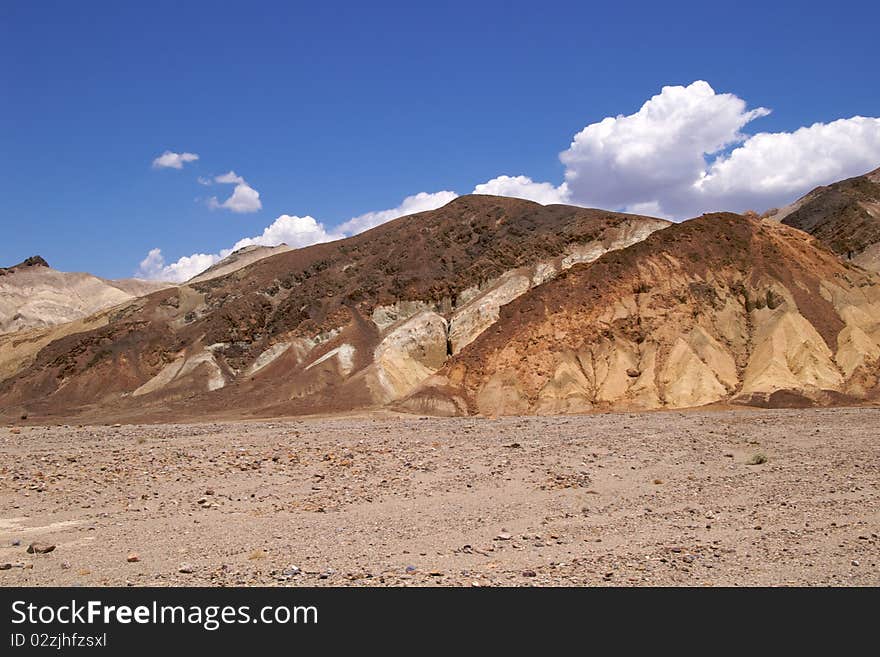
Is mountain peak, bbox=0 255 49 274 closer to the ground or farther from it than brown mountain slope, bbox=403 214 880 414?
farther from it

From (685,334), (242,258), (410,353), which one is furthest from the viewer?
(242,258)

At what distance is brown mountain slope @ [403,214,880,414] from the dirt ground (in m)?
15.7

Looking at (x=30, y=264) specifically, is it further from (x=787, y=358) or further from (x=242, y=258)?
(x=787, y=358)

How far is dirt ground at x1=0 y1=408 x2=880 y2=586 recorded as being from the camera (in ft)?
35.3

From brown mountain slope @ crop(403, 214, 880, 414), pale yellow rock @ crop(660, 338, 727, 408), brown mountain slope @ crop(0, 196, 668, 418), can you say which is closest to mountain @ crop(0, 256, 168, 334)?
brown mountain slope @ crop(0, 196, 668, 418)

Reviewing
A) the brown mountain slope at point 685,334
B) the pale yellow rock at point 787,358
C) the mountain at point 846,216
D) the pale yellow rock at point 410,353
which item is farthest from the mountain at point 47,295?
the pale yellow rock at point 787,358

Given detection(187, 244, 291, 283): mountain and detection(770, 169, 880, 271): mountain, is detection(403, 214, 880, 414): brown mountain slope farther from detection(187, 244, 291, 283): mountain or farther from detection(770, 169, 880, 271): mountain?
detection(187, 244, 291, 283): mountain

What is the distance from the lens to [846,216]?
84062 mm

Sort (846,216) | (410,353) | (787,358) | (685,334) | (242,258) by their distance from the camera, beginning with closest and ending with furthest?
(787,358) → (685,334) → (410,353) → (846,216) → (242,258)

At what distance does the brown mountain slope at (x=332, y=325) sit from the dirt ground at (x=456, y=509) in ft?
97.5

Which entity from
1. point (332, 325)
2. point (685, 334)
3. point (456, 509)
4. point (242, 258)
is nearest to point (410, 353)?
point (332, 325)

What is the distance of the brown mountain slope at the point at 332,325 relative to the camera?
57.0m

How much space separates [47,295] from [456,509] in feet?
445

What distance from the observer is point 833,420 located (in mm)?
28797
